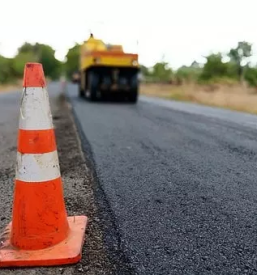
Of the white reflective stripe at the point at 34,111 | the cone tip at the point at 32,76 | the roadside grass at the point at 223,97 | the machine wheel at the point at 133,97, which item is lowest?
the roadside grass at the point at 223,97

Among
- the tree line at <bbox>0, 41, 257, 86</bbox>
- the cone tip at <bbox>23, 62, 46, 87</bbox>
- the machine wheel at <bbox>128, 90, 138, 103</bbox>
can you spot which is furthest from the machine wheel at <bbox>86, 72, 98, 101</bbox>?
the tree line at <bbox>0, 41, 257, 86</bbox>

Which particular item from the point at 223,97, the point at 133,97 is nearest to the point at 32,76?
the point at 133,97

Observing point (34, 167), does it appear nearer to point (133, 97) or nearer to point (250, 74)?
point (133, 97)

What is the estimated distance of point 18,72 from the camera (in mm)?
63406

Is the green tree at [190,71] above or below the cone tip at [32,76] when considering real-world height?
above

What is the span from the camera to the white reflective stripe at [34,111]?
210 cm

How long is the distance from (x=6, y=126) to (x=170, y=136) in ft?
12.1

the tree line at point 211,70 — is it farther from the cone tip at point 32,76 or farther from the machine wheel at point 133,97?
the cone tip at point 32,76

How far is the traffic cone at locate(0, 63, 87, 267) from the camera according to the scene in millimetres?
2041

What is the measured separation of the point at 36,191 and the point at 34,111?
46 cm

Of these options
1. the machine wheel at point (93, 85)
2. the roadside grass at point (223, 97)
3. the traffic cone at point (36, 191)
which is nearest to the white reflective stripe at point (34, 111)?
the traffic cone at point (36, 191)

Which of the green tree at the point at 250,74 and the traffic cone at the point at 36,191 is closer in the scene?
the traffic cone at the point at 36,191

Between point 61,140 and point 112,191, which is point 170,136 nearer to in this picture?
point 61,140

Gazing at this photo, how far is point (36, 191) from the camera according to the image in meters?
2.07
